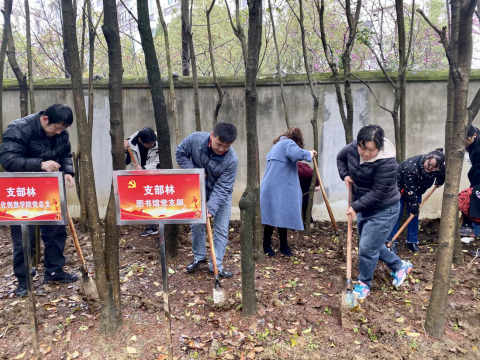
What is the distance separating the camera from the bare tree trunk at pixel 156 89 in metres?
3.77

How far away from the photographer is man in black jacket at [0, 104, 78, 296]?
3424 mm

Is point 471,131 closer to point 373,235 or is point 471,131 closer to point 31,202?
point 373,235

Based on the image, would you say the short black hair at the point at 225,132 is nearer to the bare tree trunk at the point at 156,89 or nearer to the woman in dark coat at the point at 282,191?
the bare tree trunk at the point at 156,89

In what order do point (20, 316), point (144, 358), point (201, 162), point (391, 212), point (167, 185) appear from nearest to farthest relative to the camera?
point (167, 185)
point (144, 358)
point (20, 316)
point (391, 212)
point (201, 162)

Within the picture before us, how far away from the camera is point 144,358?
2.78 m

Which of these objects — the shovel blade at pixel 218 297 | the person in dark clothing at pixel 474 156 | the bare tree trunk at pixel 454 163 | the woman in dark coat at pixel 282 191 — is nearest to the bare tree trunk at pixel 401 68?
the person in dark clothing at pixel 474 156

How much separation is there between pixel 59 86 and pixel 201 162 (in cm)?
361

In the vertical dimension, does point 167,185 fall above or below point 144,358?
above

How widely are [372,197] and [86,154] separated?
2434mm

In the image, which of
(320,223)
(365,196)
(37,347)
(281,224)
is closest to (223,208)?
(281,224)

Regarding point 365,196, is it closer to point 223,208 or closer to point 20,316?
point 223,208

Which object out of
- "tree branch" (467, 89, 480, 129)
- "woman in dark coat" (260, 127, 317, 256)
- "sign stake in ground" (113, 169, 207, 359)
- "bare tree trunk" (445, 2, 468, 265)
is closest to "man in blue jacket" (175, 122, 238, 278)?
"woman in dark coat" (260, 127, 317, 256)

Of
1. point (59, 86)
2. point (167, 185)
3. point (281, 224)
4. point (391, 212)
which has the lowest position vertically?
point (281, 224)

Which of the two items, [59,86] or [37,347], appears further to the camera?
[59,86]
